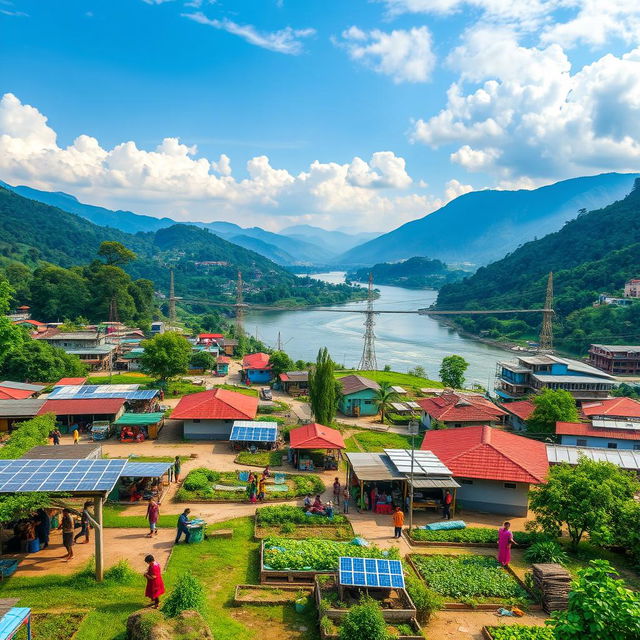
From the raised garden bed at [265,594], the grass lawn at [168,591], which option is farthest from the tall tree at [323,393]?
the raised garden bed at [265,594]

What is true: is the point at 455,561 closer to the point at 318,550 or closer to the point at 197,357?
the point at 318,550

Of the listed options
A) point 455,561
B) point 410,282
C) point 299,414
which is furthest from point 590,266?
point 410,282

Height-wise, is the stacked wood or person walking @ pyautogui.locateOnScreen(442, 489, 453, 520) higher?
the stacked wood

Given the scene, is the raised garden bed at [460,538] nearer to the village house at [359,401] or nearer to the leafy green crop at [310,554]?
the leafy green crop at [310,554]

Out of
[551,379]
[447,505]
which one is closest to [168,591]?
[447,505]

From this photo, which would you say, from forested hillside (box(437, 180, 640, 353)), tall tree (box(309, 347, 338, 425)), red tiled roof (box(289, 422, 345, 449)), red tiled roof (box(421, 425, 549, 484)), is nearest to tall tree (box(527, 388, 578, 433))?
red tiled roof (box(421, 425, 549, 484))

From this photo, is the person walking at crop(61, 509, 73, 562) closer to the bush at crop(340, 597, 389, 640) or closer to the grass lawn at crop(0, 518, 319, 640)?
the grass lawn at crop(0, 518, 319, 640)
